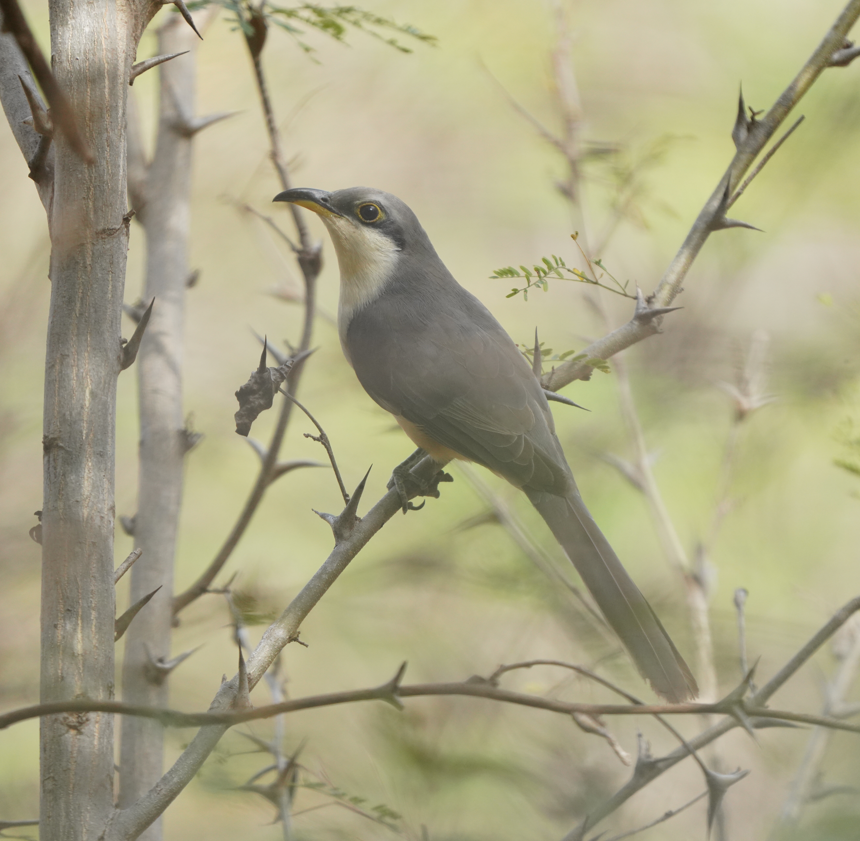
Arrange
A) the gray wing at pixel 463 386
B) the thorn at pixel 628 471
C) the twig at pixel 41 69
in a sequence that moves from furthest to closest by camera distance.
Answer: the gray wing at pixel 463 386
the thorn at pixel 628 471
the twig at pixel 41 69

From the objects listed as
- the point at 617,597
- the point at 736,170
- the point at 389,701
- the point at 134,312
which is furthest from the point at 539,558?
the point at 389,701

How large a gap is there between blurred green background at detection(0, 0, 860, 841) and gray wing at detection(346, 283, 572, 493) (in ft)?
0.83

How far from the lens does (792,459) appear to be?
4.27m

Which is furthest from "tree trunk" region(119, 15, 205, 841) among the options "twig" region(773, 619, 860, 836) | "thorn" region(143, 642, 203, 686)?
"twig" region(773, 619, 860, 836)

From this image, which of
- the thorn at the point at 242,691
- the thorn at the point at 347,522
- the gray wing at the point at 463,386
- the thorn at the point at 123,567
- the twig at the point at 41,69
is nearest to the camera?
the twig at the point at 41,69

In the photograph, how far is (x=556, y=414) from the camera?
5.43m

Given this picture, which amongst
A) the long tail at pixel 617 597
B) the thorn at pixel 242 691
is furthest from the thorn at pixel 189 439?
the thorn at pixel 242 691

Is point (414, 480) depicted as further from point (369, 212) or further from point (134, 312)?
point (369, 212)

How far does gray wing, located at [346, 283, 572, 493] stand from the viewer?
333 centimetres

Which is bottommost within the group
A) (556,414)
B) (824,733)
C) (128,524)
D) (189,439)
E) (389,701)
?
(824,733)

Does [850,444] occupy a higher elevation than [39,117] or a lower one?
lower

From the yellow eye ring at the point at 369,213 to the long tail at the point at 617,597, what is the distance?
1577mm

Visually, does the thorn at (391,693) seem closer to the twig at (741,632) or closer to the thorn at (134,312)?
the twig at (741,632)

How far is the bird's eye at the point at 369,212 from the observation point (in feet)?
13.3
